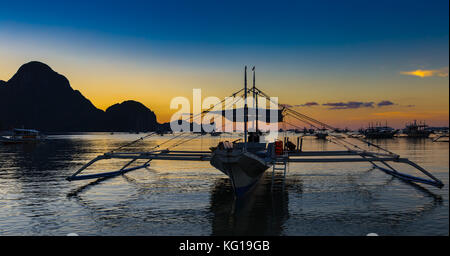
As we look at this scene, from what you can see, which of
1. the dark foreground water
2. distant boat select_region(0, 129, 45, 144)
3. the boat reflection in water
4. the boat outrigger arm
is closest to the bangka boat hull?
the boat reflection in water

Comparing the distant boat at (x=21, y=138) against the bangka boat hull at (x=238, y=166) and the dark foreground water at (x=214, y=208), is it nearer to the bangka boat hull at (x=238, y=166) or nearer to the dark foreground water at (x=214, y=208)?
the dark foreground water at (x=214, y=208)

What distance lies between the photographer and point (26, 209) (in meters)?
21.0

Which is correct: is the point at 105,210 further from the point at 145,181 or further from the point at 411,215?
the point at 411,215

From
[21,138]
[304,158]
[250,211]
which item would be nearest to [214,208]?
[250,211]

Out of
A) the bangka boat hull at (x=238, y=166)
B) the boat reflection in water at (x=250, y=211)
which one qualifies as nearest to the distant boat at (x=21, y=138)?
the boat reflection in water at (x=250, y=211)

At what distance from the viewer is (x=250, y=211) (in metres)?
20.9

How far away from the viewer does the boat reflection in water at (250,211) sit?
17109 mm

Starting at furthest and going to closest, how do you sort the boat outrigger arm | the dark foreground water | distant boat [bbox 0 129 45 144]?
distant boat [bbox 0 129 45 144]
the boat outrigger arm
the dark foreground water

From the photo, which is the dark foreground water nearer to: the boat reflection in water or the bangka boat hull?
the boat reflection in water

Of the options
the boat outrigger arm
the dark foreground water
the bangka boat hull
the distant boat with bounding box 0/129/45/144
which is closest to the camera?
the dark foreground water

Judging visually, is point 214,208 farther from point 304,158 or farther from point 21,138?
point 21,138

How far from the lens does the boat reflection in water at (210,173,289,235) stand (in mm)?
17109
